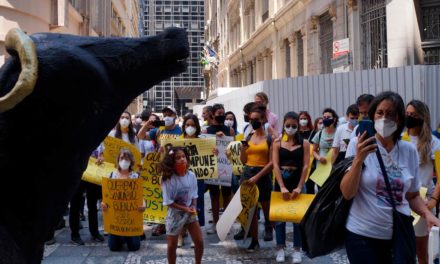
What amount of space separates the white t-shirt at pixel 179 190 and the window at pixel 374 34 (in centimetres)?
1041

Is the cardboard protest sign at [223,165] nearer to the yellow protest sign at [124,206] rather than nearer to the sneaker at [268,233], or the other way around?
the sneaker at [268,233]

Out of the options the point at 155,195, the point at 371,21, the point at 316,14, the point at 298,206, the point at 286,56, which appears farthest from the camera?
the point at 286,56

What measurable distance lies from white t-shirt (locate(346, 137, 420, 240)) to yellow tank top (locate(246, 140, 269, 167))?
3.44 metres

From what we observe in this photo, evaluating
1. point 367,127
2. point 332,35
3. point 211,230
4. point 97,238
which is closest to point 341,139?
point 211,230

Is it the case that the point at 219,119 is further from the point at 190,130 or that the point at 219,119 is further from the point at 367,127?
the point at 367,127

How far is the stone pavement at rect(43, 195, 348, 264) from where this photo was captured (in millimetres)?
6227

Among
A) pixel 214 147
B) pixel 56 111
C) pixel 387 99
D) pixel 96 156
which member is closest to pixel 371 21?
pixel 214 147

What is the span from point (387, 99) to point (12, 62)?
7.57 ft

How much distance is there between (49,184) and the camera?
2.03 meters

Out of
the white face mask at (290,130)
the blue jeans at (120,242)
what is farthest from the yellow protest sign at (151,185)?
the white face mask at (290,130)

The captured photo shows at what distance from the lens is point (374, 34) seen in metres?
15.4

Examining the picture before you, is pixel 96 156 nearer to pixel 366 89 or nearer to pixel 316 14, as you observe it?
pixel 366 89

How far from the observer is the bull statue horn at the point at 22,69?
171 cm

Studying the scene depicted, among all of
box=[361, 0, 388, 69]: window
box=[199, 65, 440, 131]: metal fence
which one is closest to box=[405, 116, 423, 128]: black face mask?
box=[199, 65, 440, 131]: metal fence
